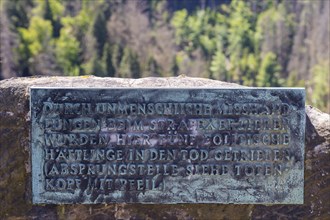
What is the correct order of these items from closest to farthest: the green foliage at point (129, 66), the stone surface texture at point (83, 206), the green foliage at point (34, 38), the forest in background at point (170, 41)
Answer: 1. the stone surface texture at point (83, 206)
2. the green foliage at point (129, 66)
3. the forest in background at point (170, 41)
4. the green foliage at point (34, 38)

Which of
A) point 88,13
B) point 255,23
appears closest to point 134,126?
point 88,13

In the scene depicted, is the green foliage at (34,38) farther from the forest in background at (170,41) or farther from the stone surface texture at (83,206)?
the stone surface texture at (83,206)

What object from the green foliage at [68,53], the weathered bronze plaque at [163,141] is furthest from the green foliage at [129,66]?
the weathered bronze plaque at [163,141]

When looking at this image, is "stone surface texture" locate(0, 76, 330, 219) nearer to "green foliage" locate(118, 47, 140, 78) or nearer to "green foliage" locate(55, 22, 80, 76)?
"green foliage" locate(118, 47, 140, 78)

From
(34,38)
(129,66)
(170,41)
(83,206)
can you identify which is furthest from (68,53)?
(83,206)

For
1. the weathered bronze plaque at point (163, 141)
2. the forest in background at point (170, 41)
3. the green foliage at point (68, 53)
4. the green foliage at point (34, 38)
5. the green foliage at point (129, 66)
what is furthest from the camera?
the green foliage at point (68, 53)

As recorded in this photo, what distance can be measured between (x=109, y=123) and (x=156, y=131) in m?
0.41

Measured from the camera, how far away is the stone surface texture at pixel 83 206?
205 inches

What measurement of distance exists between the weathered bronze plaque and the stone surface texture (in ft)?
0.44

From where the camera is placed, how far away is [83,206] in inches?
206

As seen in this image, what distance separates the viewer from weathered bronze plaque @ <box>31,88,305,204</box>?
509 cm

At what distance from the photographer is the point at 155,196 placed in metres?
5.18

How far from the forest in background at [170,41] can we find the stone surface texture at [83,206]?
26771 mm

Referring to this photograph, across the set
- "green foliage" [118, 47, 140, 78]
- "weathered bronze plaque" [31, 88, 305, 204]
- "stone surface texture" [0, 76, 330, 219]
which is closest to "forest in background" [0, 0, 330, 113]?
"green foliage" [118, 47, 140, 78]
